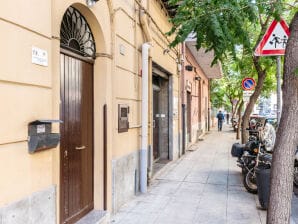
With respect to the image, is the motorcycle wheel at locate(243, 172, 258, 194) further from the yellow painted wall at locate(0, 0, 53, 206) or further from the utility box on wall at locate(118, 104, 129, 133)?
the yellow painted wall at locate(0, 0, 53, 206)

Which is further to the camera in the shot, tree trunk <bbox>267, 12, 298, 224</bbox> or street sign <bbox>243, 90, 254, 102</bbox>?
street sign <bbox>243, 90, 254, 102</bbox>

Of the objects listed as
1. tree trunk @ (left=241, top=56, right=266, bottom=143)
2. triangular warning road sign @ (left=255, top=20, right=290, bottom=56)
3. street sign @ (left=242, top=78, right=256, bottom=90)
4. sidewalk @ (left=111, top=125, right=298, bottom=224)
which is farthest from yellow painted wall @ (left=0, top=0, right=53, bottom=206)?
street sign @ (left=242, top=78, right=256, bottom=90)

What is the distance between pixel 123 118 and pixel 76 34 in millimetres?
1733

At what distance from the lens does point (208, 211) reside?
5.63 metres

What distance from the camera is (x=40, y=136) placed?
3191mm

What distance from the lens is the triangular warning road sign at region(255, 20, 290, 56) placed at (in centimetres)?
455

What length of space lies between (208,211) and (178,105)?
6.37m

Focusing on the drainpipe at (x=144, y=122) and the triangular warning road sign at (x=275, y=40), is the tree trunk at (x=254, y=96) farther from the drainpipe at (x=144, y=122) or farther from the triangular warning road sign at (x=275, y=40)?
the triangular warning road sign at (x=275, y=40)

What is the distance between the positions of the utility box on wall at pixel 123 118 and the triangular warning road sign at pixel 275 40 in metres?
2.34

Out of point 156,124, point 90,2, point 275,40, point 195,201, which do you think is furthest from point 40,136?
point 156,124

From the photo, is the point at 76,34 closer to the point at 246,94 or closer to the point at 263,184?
the point at 263,184

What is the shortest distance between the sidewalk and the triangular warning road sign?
2568 millimetres

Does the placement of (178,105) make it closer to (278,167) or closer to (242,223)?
(242,223)

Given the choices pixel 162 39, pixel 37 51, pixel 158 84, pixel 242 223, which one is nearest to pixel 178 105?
pixel 158 84
